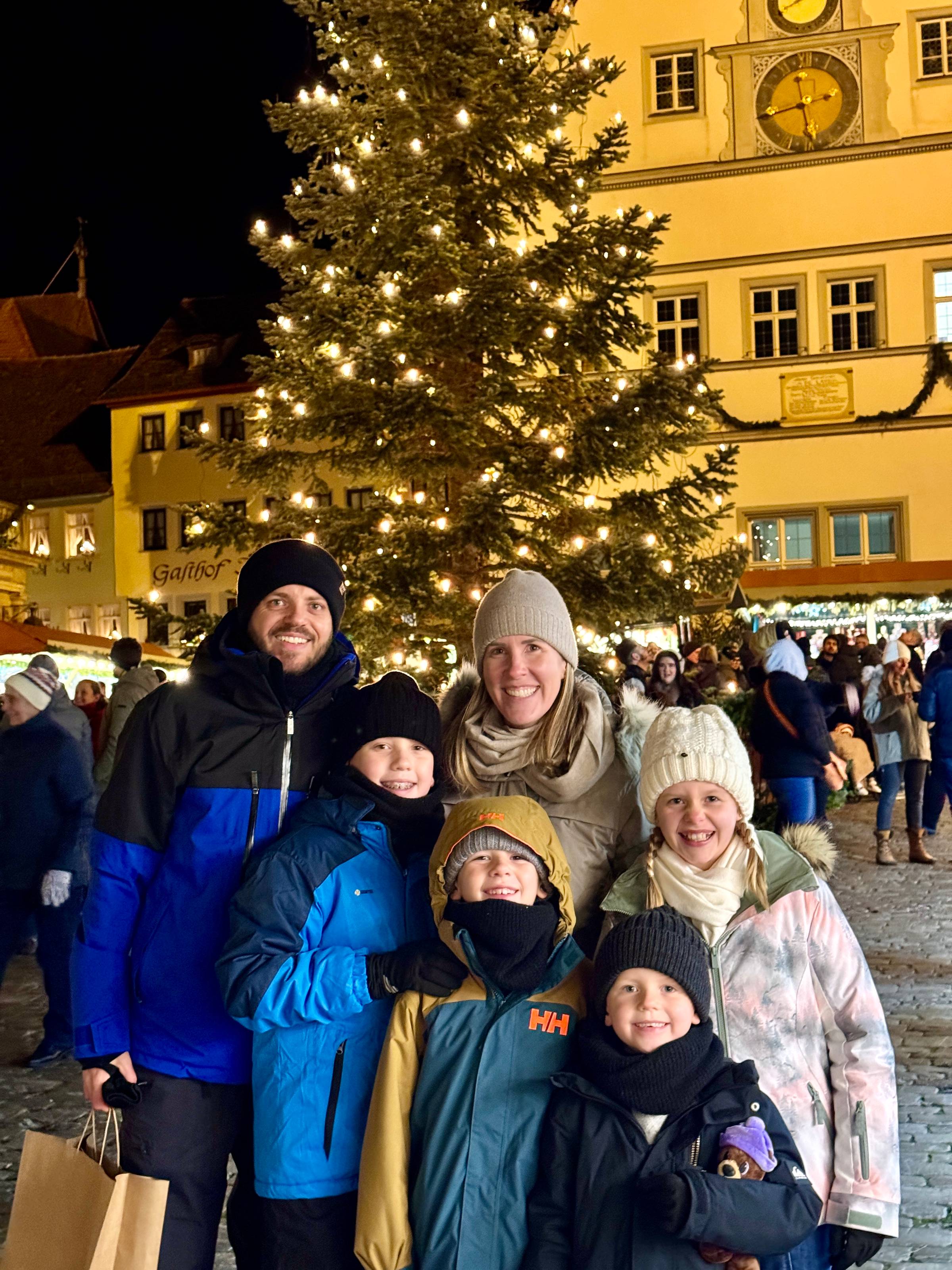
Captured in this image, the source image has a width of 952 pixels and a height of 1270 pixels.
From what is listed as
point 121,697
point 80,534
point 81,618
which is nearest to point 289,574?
point 121,697

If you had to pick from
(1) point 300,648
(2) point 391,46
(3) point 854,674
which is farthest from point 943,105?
(1) point 300,648

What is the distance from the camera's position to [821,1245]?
10.4ft

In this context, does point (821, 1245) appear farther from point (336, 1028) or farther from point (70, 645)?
point (70, 645)

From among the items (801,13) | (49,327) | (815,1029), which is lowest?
(815,1029)

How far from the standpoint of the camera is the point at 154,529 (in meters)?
40.2

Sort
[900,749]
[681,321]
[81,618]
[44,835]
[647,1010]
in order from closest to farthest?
[647,1010] < [44,835] < [900,749] < [681,321] < [81,618]

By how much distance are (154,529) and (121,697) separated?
2996cm

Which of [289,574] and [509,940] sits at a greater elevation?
[289,574]

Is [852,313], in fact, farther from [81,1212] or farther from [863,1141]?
[81,1212]

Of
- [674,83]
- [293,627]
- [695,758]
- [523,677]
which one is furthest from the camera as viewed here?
[674,83]

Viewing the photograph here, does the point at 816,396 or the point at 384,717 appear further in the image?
the point at 816,396

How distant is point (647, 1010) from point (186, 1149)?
114cm

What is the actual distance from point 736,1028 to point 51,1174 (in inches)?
60.1

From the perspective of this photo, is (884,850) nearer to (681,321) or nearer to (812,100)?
(681,321)
